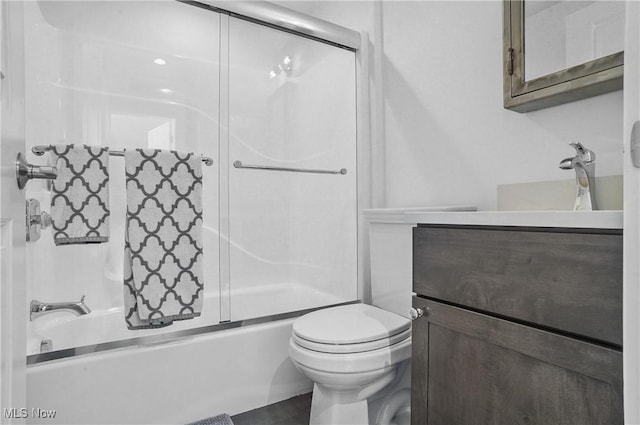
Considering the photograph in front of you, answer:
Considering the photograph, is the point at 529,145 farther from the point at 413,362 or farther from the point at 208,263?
the point at 208,263

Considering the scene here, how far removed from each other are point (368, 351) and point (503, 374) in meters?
0.49

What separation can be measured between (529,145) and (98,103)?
68.4 inches

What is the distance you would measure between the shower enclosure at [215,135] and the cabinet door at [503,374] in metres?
0.92

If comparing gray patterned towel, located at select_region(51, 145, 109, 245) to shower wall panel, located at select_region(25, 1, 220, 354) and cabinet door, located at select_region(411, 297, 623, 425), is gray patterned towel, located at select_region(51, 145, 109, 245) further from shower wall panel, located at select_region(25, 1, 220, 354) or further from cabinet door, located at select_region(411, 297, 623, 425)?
cabinet door, located at select_region(411, 297, 623, 425)

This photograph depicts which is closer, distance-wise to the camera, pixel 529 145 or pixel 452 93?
pixel 529 145

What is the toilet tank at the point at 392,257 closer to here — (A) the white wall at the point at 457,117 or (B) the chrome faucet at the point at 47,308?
(A) the white wall at the point at 457,117

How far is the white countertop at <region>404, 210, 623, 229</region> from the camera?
2.27 feet

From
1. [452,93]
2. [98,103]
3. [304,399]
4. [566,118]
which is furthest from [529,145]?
[98,103]

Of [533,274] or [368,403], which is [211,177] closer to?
[368,403]

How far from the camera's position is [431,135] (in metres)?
1.74

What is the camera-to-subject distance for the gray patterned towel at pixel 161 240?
4.27 feet

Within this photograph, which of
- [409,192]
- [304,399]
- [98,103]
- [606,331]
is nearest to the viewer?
[606,331]

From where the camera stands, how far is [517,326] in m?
0.82

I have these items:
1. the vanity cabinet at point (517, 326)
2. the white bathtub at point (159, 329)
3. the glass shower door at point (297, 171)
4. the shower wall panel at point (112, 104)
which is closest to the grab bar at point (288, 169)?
the glass shower door at point (297, 171)
